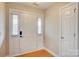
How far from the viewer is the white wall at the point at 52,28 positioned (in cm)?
144

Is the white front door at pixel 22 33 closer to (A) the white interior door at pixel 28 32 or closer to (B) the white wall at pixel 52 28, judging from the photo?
(A) the white interior door at pixel 28 32

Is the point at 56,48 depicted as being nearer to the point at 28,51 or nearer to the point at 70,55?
the point at 70,55

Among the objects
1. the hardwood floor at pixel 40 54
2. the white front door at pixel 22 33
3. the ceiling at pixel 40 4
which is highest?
the ceiling at pixel 40 4

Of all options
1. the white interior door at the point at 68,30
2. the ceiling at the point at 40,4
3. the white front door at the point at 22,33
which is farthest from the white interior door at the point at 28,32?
the white interior door at the point at 68,30

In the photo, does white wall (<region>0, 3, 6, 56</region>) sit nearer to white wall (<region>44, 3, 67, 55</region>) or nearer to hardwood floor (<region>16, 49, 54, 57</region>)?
hardwood floor (<region>16, 49, 54, 57</region>)

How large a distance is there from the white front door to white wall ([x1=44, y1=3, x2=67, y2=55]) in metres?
0.17

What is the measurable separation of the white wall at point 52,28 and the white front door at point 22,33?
0.57 feet

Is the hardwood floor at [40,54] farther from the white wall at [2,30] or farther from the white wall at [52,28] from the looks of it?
the white wall at [2,30]

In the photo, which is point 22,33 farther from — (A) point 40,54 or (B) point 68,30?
(B) point 68,30

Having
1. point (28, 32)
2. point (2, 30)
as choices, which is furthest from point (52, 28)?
point (2, 30)

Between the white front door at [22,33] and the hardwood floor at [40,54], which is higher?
the white front door at [22,33]

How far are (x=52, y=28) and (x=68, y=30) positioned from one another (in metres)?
0.23

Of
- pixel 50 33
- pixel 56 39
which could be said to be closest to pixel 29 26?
pixel 50 33

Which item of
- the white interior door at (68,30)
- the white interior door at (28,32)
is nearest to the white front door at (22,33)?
the white interior door at (28,32)
